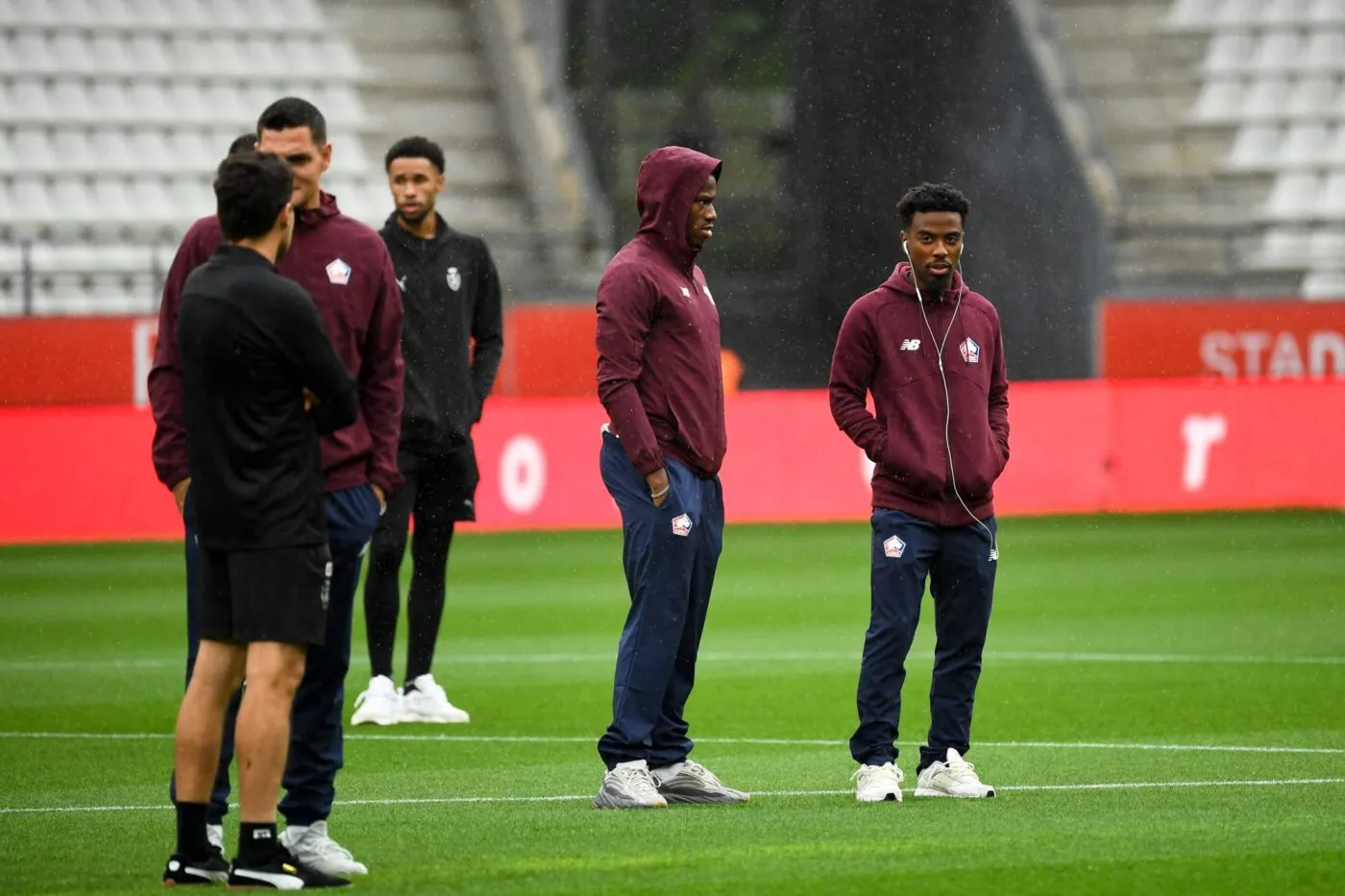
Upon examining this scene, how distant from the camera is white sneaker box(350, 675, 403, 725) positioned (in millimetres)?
9812

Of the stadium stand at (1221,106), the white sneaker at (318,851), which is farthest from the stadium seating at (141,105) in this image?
the white sneaker at (318,851)

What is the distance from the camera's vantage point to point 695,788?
7.51 meters

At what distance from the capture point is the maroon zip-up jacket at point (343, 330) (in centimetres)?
645

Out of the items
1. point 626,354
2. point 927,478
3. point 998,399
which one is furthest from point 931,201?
point 626,354

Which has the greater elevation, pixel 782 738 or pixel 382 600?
pixel 382 600

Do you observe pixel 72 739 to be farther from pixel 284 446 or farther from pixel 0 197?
pixel 0 197

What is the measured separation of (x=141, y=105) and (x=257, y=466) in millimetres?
21871

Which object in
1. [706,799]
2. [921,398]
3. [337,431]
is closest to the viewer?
[337,431]

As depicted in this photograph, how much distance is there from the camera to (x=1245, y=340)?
22.9 m

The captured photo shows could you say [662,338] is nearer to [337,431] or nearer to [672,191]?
[672,191]

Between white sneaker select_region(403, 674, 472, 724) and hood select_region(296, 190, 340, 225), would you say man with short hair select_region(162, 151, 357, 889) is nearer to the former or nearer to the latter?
hood select_region(296, 190, 340, 225)

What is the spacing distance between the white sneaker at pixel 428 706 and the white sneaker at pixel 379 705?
41 millimetres

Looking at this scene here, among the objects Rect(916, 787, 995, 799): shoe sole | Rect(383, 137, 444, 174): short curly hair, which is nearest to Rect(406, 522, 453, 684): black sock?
Rect(383, 137, 444, 174): short curly hair

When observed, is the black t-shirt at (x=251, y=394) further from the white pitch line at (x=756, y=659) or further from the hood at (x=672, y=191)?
the white pitch line at (x=756, y=659)
